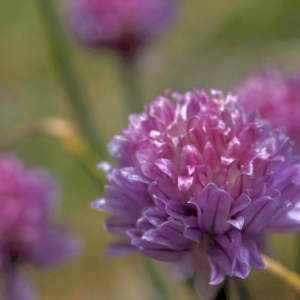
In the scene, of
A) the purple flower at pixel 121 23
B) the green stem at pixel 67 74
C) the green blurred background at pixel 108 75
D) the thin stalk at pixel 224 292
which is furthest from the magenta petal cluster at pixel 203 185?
the purple flower at pixel 121 23

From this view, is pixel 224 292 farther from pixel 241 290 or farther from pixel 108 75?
pixel 108 75

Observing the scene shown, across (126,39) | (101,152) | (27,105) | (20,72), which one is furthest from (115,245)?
(20,72)

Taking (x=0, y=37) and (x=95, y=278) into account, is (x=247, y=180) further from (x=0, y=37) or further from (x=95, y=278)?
(x=0, y=37)

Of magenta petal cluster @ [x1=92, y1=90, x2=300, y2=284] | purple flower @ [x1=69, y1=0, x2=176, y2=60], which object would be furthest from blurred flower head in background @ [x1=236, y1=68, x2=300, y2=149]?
purple flower @ [x1=69, y1=0, x2=176, y2=60]

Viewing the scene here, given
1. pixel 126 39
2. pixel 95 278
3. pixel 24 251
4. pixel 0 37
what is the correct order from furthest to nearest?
pixel 0 37
pixel 95 278
pixel 126 39
pixel 24 251

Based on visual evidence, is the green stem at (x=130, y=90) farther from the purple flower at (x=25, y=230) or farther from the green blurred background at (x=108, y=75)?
the purple flower at (x=25, y=230)

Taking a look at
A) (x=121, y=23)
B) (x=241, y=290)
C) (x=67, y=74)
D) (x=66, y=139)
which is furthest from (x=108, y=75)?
(x=241, y=290)
